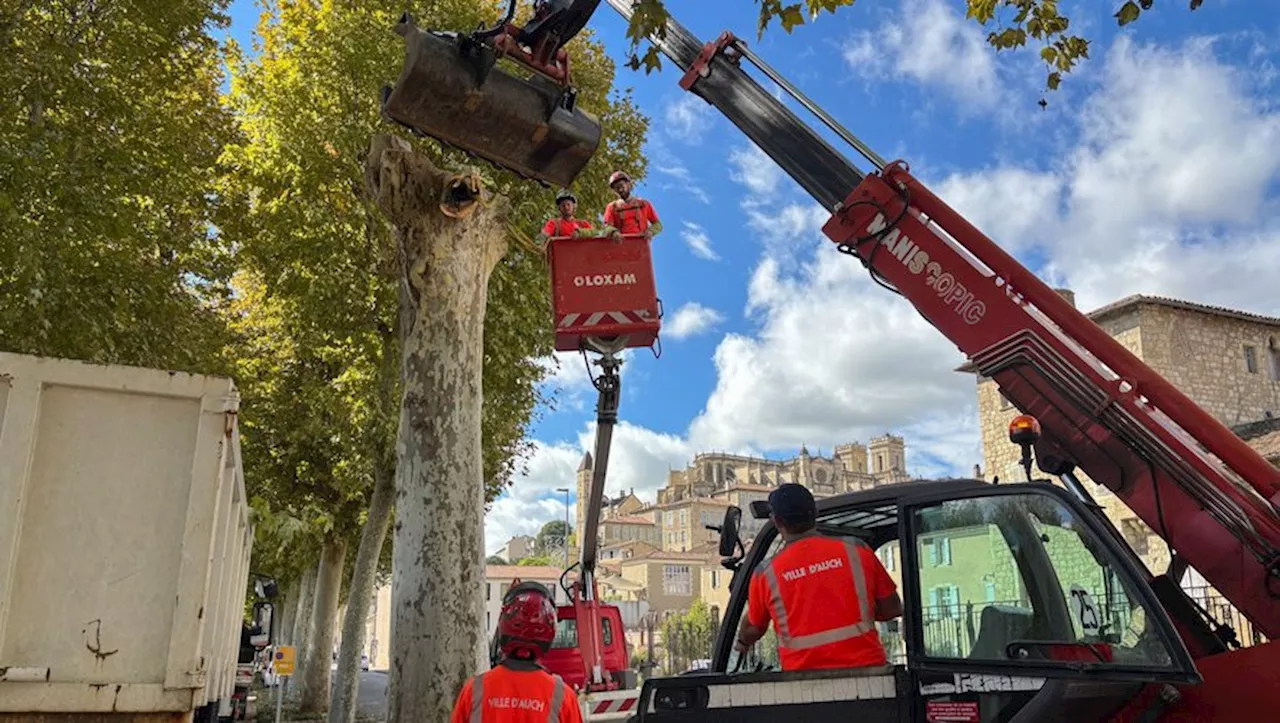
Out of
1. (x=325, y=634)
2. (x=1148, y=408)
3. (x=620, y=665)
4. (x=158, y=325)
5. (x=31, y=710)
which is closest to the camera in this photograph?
(x=31, y=710)

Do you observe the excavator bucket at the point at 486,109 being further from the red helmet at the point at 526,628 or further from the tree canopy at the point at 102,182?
the tree canopy at the point at 102,182

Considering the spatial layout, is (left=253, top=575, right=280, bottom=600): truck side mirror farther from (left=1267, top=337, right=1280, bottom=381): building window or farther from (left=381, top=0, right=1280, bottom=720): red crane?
(left=1267, top=337, right=1280, bottom=381): building window

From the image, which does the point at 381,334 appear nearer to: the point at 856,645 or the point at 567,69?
the point at 567,69

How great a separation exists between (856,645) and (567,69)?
12.8 ft

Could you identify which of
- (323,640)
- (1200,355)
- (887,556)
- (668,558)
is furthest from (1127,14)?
(668,558)

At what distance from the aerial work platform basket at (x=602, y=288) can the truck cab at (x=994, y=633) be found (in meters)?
3.55

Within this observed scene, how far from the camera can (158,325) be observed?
12.0 m

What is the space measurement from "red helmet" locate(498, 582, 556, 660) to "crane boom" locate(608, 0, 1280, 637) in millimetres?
2827

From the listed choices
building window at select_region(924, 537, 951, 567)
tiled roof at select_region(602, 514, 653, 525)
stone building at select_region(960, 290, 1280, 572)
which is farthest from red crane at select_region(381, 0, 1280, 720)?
tiled roof at select_region(602, 514, 653, 525)

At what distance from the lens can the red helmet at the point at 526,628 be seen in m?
3.36

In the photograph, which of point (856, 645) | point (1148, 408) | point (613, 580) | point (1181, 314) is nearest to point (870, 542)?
point (856, 645)

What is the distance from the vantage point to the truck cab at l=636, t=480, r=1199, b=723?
135 inches

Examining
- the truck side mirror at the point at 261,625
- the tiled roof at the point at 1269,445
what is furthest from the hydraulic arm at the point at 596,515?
the tiled roof at the point at 1269,445

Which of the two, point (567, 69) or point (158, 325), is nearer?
point (567, 69)
